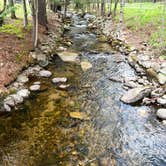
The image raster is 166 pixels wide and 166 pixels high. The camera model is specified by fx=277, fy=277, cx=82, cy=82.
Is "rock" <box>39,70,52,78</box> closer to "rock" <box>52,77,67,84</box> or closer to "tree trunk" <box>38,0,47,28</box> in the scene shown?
"rock" <box>52,77,67,84</box>

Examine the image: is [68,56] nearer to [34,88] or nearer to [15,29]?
[15,29]

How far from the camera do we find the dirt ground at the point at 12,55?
42.1 feet

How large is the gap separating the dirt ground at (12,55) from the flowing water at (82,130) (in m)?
1.20

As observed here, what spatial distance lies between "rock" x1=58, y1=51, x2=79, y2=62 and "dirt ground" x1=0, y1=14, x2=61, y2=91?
2136 mm

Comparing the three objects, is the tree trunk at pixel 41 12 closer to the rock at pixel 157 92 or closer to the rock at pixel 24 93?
the rock at pixel 24 93

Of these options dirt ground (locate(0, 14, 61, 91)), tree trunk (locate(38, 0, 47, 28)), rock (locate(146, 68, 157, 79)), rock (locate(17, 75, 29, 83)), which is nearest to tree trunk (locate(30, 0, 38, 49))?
dirt ground (locate(0, 14, 61, 91))

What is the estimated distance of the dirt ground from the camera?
1282 cm

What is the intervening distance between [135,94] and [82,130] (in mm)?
3291

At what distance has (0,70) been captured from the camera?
12906 mm

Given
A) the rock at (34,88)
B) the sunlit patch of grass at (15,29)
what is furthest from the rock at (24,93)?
the sunlit patch of grass at (15,29)

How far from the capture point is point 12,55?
14.4m

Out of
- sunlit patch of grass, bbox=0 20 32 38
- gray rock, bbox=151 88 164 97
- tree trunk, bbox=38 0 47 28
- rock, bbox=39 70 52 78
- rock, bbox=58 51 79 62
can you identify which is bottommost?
Answer: gray rock, bbox=151 88 164 97

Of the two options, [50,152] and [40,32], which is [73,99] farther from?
[40,32]

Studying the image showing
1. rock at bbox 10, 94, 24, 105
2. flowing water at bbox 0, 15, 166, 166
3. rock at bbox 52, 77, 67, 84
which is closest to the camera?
flowing water at bbox 0, 15, 166, 166
